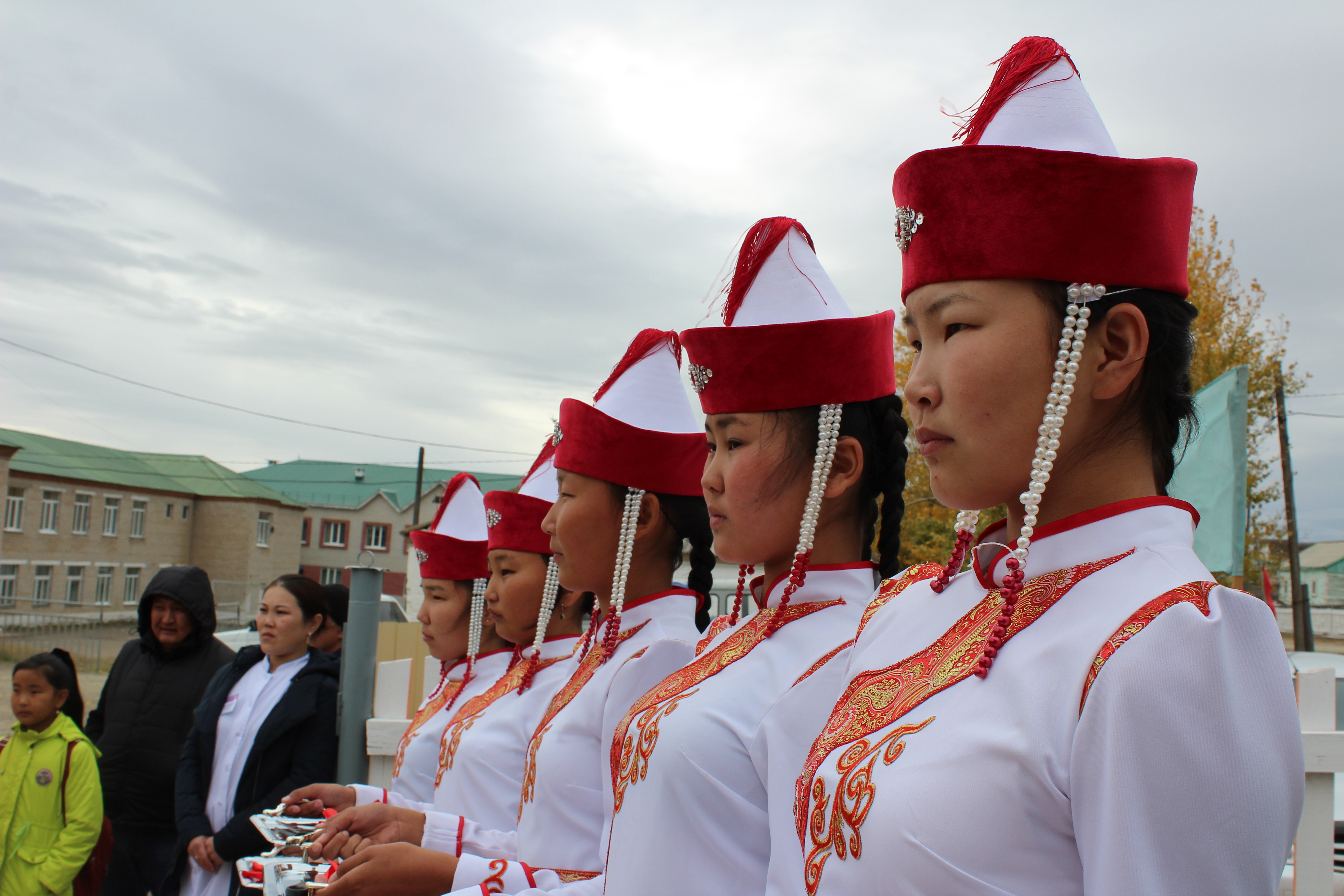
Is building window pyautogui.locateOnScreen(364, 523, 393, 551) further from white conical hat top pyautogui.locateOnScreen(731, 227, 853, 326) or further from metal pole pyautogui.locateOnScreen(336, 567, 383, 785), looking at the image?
white conical hat top pyautogui.locateOnScreen(731, 227, 853, 326)

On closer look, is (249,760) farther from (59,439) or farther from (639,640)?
(59,439)

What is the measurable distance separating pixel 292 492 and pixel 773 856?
54916 mm

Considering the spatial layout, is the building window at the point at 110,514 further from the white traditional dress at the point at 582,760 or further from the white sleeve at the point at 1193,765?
the white sleeve at the point at 1193,765

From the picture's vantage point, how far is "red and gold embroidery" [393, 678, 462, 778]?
3.83 m

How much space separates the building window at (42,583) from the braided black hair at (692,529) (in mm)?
38612

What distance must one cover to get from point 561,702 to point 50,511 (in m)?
39.7

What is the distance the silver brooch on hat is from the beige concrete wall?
34.8 meters

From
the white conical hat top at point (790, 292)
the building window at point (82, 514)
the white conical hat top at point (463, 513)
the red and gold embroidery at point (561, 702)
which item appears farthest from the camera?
the building window at point (82, 514)

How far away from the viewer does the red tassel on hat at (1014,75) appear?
4.58 feet

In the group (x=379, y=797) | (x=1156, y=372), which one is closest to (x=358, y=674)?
(x=379, y=797)

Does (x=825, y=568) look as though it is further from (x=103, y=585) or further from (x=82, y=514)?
(x=103, y=585)

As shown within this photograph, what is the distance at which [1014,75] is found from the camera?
1.40 meters

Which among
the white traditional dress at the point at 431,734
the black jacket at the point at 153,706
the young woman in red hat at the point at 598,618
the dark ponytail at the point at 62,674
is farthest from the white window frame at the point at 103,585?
the young woman in red hat at the point at 598,618

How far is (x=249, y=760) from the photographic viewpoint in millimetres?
4441
